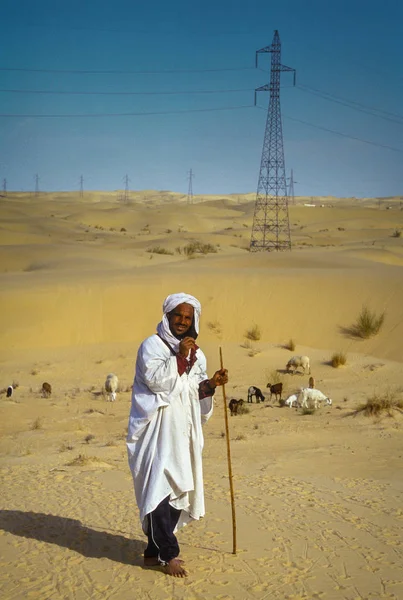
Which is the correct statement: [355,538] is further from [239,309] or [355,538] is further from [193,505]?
[239,309]

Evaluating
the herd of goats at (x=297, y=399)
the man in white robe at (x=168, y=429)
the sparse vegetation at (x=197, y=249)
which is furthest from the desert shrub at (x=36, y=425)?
the sparse vegetation at (x=197, y=249)

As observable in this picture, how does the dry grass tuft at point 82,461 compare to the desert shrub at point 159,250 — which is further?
the desert shrub at point 159,250

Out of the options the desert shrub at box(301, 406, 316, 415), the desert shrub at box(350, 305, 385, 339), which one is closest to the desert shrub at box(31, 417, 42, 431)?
the desert shrub at box(301, 406, 316, 415)

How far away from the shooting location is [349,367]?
57.8ft

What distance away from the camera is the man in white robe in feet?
16.1

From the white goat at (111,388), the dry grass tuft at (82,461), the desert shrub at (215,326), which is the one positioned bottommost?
the white goat at (111,388)

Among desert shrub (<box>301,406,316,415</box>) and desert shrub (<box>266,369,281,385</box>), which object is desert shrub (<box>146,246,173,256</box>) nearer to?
desert shrub (<box>266,369,281,385</box>)

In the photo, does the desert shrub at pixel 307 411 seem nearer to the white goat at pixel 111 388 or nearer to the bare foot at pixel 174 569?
the white goat at pixel 111 388

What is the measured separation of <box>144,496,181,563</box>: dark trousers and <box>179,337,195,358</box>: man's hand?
3.20ft

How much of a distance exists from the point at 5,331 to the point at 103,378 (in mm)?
5398

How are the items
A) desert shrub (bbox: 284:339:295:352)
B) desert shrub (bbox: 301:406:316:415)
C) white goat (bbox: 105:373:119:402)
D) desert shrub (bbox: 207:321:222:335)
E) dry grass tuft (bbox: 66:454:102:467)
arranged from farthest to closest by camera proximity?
desert shrub (bbox: 207:321:222:335) < desert shrub (bbox: 284:339:295:352) < white goat (bbox: 105:373:119:402) < desert shrub (bbox: 301:406:316:415) < dry grass tuft (bbox: 66:454:102:467)

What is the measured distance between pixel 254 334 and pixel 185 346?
52.8 ft

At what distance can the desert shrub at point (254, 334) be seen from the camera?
821 inches

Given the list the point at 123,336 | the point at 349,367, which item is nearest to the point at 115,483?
the point at 349,367
